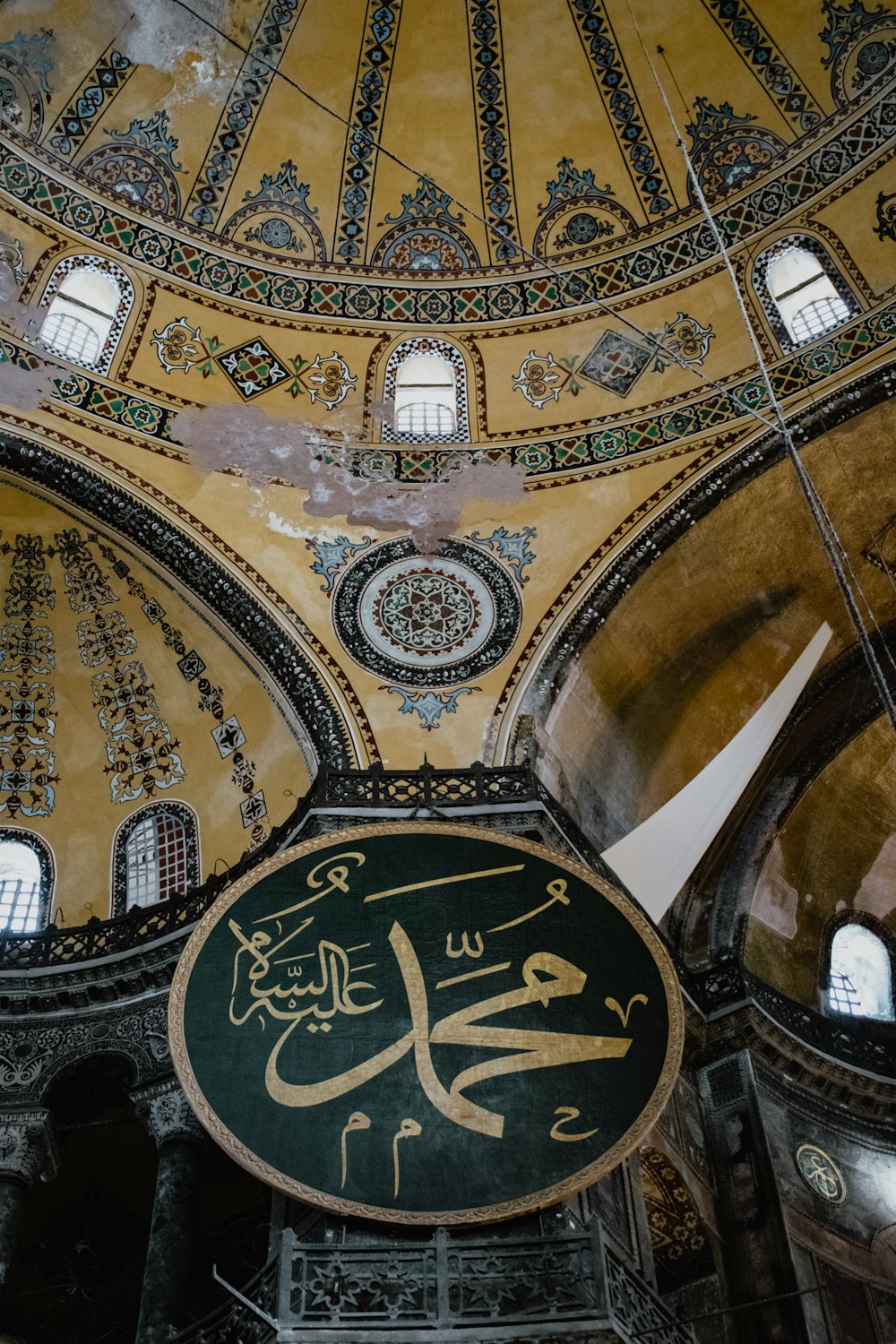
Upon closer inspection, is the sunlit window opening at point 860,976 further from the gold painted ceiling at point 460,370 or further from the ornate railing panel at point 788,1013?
the ornate railing panel at point 788,1013

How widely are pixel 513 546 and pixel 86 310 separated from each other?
3814mm

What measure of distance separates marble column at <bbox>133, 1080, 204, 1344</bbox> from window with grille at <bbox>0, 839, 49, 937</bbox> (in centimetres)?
190

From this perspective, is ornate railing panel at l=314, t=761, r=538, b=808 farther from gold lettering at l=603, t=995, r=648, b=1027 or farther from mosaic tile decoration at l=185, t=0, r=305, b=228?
mosaic tile decoration at l=185, t=0, r=305, b=228

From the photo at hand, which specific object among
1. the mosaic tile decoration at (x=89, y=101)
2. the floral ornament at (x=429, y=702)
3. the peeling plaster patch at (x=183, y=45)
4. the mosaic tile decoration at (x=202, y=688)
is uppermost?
the peeling plaster patch at (x=183, y=45)

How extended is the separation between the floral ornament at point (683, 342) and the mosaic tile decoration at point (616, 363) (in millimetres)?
122

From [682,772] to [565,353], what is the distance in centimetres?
349

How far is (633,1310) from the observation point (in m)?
7.50

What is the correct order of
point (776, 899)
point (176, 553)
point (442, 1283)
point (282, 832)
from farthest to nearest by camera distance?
point (776, 899) → point (176, 553) → point (282, 832) → point (442, 1283)

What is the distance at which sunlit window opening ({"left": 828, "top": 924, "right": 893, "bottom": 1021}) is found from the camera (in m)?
12.2

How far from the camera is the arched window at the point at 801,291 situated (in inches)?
468

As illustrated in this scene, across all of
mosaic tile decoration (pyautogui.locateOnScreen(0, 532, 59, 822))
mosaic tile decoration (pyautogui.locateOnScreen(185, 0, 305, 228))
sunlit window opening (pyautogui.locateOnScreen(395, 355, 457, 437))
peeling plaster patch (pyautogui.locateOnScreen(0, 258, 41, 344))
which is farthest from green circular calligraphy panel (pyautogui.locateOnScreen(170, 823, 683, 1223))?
mosaic tile decoration (pyautogui.locateOnScreen(185, 0, 305, 228))

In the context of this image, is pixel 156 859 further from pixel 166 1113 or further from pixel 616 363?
pixel 616 363

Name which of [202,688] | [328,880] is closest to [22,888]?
[202,688]

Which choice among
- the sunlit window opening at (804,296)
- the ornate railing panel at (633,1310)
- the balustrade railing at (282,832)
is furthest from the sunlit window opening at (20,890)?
the sunlit window opening at (804,296)
